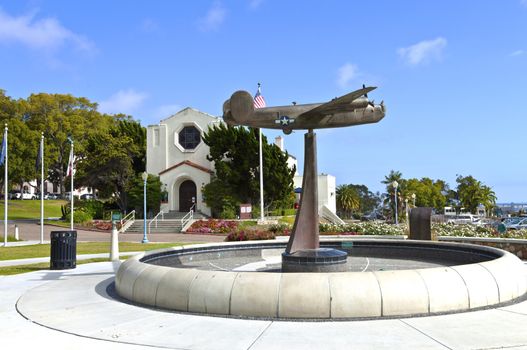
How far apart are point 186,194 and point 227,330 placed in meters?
43.7

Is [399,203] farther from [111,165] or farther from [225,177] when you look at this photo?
[111,165]

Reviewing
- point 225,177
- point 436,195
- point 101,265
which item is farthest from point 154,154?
point 436,195

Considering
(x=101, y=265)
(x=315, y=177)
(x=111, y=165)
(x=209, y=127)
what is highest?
(x=209, y=127)

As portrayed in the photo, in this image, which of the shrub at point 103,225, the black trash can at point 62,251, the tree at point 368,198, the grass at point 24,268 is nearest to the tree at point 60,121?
the shrub at point 103,225

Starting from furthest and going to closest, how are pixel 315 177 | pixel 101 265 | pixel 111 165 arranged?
pixel 111 165 < pixel 101 265 < pixel 315 177

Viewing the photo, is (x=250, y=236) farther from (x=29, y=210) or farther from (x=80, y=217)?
(x=29, y=210)

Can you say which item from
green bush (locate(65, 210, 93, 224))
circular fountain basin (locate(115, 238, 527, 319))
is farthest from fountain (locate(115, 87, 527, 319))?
green bush (locate(65, 210, 93, 224))

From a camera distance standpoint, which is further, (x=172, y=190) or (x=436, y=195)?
(x=436, y=195)

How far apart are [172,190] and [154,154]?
537cm

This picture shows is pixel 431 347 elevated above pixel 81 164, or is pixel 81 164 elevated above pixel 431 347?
pixel 81 164

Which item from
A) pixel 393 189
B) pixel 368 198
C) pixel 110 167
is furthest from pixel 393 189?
pixel 368 198

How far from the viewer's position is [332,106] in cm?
1122

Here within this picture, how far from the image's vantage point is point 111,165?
50.1 meters

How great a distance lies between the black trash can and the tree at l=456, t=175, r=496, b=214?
9712 cm
